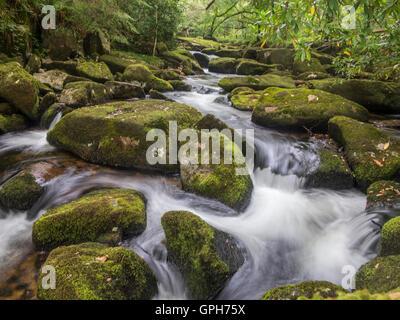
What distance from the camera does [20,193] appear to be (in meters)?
3.58

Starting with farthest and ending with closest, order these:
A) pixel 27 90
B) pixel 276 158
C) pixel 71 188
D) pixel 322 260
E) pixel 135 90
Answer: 1. pixel 135 90
2. pixel 27 90
3. pixel 276 158
4. pixel 71 188
5. pixel 322 260

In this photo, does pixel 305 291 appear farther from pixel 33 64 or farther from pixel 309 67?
pixel 309 67

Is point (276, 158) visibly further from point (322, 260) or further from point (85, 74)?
point (85, 74)

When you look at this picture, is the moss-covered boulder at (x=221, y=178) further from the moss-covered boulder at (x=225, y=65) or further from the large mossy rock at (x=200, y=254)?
the moss-covered boulder at (x=225, y=65)

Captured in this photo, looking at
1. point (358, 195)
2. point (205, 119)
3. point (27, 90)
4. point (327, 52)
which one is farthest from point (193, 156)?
point (327, 52)

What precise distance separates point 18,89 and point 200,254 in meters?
6.68

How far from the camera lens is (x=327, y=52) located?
52.9 feet

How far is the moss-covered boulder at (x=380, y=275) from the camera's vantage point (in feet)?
6.92

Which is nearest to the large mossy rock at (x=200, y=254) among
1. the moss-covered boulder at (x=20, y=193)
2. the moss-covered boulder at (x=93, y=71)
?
the moss-covered boulder at (x=20, y=193)

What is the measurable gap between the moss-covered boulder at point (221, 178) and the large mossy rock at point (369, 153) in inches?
90.3

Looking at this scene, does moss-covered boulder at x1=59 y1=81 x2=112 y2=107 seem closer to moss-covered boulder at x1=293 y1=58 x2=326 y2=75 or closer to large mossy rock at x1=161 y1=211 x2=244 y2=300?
large mossy rock at x1=161 y1=211 x2=244 y2=300

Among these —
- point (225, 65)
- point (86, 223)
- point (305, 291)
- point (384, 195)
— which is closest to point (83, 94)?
point (86, 223)

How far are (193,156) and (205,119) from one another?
119cm

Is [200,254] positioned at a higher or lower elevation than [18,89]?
lower
